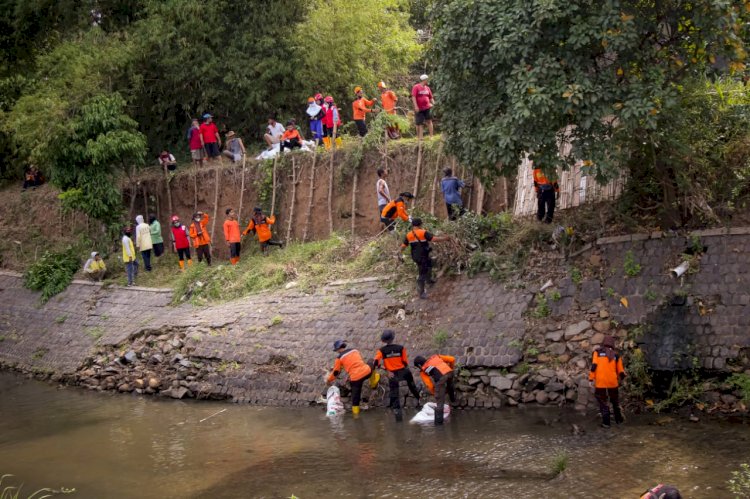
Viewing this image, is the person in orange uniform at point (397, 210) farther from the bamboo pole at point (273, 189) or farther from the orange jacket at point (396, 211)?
the bamboo pole at point (273, 189)

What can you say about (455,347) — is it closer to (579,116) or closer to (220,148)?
(579,116)

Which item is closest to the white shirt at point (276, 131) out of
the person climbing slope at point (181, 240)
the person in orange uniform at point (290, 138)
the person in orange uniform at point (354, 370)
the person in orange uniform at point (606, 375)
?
the person in orange uniform at point (290, 138)

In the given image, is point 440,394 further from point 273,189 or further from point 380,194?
point 273,189

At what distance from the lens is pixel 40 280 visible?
77.7 feet

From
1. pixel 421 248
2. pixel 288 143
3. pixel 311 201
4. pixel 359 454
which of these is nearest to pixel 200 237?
pixel 311 201

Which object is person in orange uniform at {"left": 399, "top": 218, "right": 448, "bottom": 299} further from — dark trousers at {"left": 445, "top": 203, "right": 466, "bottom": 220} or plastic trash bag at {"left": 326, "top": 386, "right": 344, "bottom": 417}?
plastic trash bag at {"left": 326, "top": 386, "right": 344, "bottom": 417}

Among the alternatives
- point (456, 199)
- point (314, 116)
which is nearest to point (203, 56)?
point (314, 116)

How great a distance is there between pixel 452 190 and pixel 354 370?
4.91m

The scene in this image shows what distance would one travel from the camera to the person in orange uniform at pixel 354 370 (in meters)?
14.5

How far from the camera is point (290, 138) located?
74.5 ft

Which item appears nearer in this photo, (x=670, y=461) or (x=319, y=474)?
(x=670, y=461)

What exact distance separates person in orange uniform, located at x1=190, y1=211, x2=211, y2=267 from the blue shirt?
727 centimetres

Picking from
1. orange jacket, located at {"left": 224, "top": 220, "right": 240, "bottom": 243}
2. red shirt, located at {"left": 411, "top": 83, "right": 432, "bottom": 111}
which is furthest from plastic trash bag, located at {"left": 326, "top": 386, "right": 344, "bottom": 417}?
red shirt, located at {"left": 411, "top": 83, "right": 432, "bottom": 111}

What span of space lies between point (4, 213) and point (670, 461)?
2396 centimetres
